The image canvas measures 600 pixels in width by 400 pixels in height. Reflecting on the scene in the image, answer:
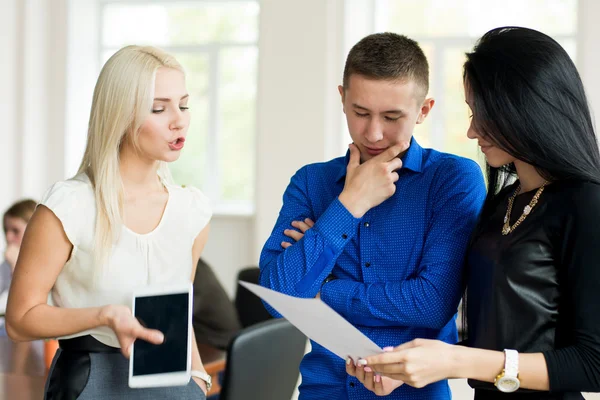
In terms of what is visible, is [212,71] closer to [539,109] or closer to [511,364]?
[539,109]

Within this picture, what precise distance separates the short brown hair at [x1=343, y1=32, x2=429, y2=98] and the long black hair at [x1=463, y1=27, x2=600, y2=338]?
252mm

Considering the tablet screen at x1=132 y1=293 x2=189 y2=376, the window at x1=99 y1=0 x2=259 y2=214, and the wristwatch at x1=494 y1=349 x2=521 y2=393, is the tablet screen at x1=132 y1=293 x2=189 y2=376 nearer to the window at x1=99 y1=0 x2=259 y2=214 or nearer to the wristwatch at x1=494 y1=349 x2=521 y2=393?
the wristwatch at x1=494 y1=349 x2=521 y2=393

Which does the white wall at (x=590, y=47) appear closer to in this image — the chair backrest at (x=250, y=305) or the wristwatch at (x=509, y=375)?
the chair backrest at (x=250, y=305)

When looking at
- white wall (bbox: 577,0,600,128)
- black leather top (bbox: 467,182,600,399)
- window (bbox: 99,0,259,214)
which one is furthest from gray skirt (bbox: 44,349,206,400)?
window (bbox: 99,0,259,214)

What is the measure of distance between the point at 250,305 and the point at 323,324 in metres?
3.11

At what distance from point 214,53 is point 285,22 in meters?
1.58

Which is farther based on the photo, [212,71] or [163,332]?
[212,71]

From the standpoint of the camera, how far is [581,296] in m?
1.38

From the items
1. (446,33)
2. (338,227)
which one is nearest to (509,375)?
(338,227)

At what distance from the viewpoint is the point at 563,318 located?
4.72 ft

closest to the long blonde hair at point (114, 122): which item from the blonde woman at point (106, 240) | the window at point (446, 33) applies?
the blonde woman at point (106, 240)

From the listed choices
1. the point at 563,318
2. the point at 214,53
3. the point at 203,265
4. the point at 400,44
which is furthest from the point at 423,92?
the point at 214,53

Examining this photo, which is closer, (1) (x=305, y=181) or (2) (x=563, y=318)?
(2) (x=563, y=318)

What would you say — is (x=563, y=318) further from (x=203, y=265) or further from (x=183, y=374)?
(x=203, y=265)
